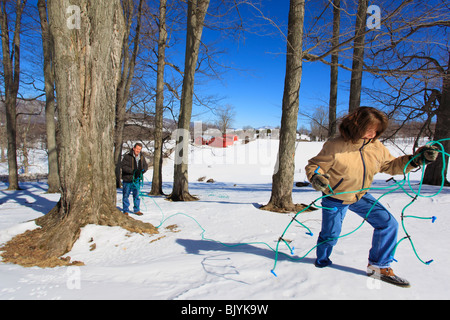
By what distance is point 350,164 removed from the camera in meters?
2.20

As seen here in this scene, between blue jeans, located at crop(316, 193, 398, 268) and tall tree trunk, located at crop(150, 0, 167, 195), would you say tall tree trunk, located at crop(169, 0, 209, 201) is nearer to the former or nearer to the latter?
tall tree trunk, located at crop(150, 0, 167, 195)

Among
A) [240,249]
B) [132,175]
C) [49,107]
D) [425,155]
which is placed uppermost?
[49,107]

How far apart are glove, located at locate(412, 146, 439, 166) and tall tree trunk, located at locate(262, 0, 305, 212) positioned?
3.10m

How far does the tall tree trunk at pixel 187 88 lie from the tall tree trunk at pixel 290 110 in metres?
2.95

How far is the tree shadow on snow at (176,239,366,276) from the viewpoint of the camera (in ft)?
8.36

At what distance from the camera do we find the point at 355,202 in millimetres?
2297

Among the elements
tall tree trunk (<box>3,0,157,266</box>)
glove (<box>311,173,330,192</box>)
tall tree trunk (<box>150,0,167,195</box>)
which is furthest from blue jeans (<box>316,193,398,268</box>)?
tall tree trunk (<box>150,0,167,195</box>)

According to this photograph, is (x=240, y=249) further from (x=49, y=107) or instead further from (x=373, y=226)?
(x=49, y=107)

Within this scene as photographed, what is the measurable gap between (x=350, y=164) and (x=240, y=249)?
69.0 inches

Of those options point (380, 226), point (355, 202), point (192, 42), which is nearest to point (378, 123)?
point (355, 202)

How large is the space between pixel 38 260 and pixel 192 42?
21.1 feet

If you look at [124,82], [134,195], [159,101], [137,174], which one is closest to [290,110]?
[137,174]

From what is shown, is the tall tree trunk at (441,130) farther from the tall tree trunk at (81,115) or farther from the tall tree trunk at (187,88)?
the tall tree trunk at (81,115)
